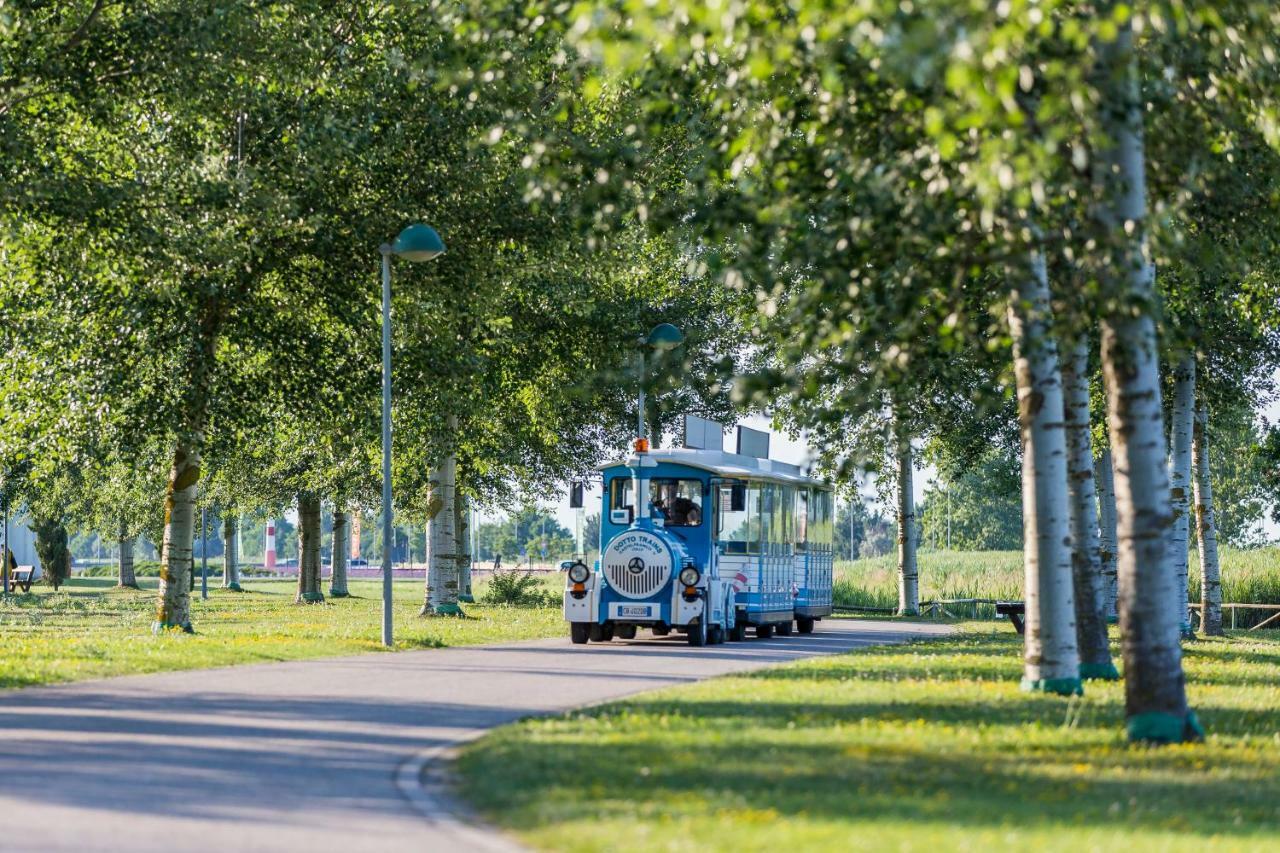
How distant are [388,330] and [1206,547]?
17.8m

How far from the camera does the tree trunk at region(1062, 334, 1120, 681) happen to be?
18.5 meters

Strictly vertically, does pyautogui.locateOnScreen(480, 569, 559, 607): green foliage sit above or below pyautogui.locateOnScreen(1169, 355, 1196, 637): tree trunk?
below

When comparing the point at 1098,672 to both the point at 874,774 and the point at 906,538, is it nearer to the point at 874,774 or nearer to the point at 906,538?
the point at 874,774

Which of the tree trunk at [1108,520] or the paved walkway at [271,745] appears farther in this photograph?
the tree trunk at [1108,520]

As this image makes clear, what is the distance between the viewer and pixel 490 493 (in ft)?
174

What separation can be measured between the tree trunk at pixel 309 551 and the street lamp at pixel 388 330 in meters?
29.4

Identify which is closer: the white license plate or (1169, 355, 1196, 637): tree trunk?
the white license plate

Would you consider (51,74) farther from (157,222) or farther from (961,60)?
(961,60)

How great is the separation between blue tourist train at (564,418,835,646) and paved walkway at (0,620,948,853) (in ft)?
13.2

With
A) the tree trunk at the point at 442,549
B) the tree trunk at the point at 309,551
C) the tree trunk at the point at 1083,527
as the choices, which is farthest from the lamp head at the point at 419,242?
the tree trunk at the point at 309,551

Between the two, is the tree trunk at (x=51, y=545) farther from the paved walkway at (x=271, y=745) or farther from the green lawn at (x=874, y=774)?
the green lawn at (x=874, y=774)

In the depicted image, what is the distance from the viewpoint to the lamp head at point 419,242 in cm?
2295

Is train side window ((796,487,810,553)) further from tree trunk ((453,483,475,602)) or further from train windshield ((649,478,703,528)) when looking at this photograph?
tree trunk ((453,483,475,602))

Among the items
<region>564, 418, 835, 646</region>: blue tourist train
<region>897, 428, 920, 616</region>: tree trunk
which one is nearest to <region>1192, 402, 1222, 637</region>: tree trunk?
<region>564, 418, 835, 646</region>: blue tourist train
